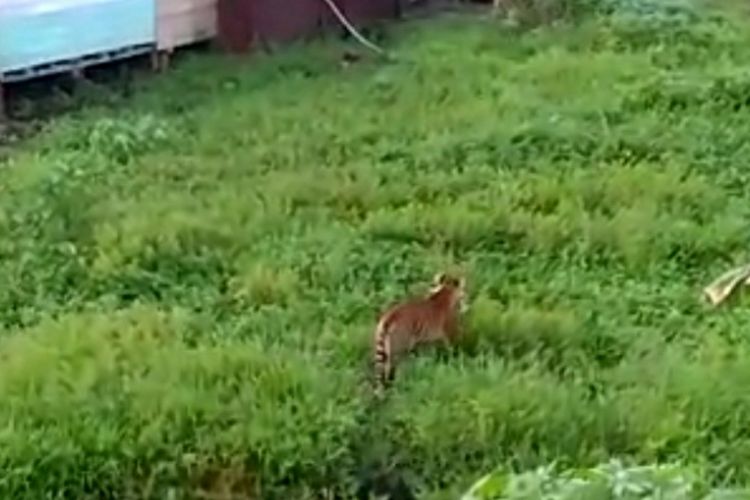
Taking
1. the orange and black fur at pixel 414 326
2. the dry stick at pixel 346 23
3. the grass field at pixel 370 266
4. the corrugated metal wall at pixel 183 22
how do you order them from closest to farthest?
the grass field at pixel 370 266, the orange and black fur at pixel 414 326, the corrugated metal wall at pixel 183 22, the dry stick at pixel 346 23

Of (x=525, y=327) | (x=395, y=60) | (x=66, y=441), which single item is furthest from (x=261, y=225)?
(x=395, y=60)

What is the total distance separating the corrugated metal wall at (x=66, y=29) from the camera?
23.7ft

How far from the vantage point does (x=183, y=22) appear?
26.5 feet

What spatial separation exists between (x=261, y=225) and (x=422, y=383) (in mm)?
1295

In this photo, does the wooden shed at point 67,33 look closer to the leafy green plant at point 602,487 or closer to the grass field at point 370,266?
the grass field at point 370,266

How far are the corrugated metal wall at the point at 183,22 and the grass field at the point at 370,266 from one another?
16cm

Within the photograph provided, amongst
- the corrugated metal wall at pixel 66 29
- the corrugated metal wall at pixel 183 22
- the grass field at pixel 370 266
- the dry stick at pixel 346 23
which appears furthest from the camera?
the dry stick at pixel 346 23

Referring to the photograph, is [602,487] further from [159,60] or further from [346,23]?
[346,23]

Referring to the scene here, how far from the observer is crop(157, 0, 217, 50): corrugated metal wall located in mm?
7915

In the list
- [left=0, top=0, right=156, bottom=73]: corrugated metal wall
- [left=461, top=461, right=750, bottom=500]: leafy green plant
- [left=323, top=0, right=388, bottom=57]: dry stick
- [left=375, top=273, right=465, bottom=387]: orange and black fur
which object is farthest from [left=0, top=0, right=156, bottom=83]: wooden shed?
[left=461, top=461, right=750, bottom=500]: leafy green plant

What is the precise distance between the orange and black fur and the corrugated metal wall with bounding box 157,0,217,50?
314cm

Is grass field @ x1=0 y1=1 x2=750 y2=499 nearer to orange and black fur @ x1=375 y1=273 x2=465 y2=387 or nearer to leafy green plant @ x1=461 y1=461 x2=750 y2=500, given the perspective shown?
orange and black fur @ x1=375 y1=273 x2=465 y2=387

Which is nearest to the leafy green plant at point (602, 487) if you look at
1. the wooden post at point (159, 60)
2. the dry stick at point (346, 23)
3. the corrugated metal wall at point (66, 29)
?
the corrugated metal wall at point (66, 29)

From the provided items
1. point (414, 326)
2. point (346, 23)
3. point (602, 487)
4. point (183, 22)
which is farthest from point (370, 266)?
point (346, 23)
